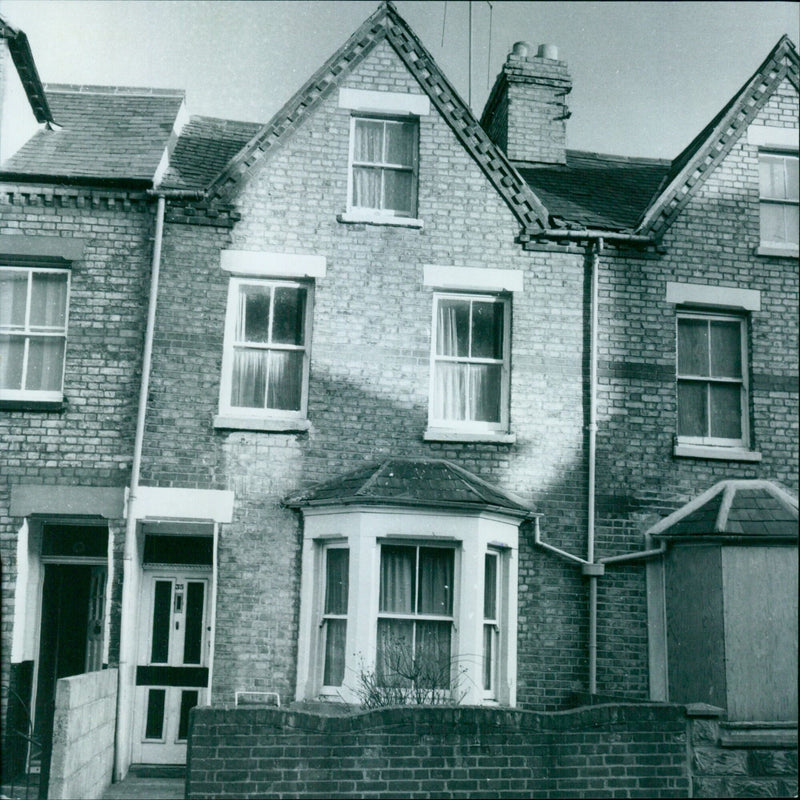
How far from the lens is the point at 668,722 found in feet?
28.0

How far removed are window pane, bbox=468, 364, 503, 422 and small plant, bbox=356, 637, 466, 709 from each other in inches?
114

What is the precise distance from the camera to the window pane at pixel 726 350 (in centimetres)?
1240

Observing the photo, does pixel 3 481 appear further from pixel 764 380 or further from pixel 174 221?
pixel 764 380

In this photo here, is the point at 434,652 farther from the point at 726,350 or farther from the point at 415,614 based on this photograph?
the point at 726,350

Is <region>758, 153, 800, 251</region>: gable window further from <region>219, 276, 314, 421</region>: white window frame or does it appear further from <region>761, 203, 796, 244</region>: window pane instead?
<region>219, 276, 314, 421</region>: white window frame

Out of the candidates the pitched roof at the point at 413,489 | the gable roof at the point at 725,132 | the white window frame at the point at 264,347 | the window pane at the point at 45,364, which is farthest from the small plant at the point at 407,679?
the gable roof at the point at 725,132

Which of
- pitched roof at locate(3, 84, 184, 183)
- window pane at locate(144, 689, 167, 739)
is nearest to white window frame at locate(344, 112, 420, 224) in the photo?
pitched roof at locate(3, 84, 184, 183)

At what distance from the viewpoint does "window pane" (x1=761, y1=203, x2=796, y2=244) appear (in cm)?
1275

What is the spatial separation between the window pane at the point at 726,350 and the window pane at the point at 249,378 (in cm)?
551

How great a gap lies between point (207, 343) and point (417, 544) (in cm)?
335

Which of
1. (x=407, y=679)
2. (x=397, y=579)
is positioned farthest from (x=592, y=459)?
(x=407, y=679)

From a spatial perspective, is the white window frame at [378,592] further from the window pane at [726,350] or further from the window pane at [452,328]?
the window pane at [726,350]

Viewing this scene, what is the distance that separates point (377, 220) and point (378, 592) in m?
4.41

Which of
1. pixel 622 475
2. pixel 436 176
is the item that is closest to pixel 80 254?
pixel 436 176
